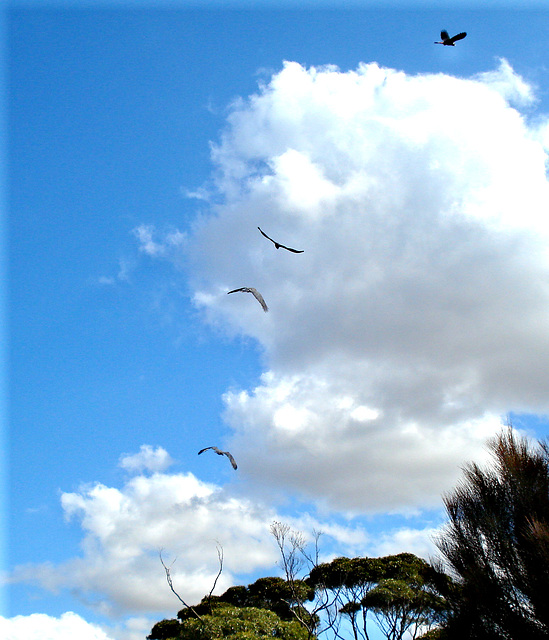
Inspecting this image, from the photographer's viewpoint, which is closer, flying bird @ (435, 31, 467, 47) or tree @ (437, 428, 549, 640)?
flying bird @ (435, 31, 467, 47)

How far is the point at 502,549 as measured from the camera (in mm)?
16297

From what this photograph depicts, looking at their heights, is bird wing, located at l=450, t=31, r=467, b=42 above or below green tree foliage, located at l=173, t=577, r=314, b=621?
above

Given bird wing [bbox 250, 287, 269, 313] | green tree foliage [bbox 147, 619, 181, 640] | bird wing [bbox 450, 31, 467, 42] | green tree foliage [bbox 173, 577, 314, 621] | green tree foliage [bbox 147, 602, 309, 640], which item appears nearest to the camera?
bird wing [bbox 450, 31, 467, 42]

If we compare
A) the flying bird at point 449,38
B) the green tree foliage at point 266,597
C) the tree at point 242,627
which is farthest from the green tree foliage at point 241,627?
the flying bird at point 449,38

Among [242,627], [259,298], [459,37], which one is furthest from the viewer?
[242,627]

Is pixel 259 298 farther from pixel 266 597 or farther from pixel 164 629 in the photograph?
pixel 164 629

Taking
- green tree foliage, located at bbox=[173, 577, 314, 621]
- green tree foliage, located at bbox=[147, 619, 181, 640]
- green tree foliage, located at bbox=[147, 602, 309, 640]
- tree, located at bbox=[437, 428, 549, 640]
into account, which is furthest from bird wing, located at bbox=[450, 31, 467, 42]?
green tree foliage, located at bbox=[147, 619, 181, 640]

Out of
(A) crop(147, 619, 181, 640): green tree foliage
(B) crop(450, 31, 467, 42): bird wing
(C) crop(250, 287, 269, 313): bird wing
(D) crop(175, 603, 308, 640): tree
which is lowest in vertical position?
(D) crop(175, 603, 308, 640): tree

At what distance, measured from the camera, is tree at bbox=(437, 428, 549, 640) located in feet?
48.2

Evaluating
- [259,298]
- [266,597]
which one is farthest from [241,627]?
[259,298]

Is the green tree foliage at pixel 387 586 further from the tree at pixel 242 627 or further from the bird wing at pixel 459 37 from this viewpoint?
the bird wing at pixel 459 37

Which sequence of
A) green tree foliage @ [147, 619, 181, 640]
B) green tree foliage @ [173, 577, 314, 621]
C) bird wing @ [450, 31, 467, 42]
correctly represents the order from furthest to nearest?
green tree foliage @ [147, 619, 181, 640]
green tree foliage @ [173, 577, 314, 621]
bird wing @ [450, 31, 467, 42]

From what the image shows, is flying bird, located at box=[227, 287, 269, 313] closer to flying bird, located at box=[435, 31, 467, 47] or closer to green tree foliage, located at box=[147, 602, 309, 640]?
flying bird, located at box=[435, 31, 467, 47]

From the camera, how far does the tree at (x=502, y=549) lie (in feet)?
48.2
